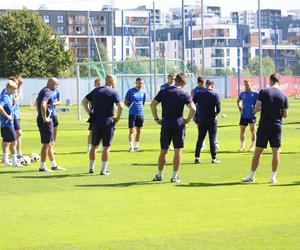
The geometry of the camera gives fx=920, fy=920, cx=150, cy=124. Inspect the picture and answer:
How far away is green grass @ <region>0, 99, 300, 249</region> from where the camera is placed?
10.7 metres

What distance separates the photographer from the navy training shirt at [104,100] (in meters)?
18.3

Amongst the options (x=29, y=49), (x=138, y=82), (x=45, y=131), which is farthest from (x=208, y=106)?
(x=29, y=49)

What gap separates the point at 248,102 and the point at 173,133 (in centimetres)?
771

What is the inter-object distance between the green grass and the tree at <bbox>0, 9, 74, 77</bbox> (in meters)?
57.1

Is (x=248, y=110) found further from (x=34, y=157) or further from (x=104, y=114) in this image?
(x=104, y=114)

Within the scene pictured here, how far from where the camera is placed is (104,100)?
18.3 metres

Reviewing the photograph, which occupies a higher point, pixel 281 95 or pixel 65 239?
pixel 281 95

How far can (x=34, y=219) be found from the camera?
1238 centimetres

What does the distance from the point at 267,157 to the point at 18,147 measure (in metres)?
5.91

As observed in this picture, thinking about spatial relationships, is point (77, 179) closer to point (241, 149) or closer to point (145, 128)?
Answer: point (241, 149)

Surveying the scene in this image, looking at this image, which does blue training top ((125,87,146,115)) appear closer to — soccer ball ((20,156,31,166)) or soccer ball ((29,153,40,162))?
soccer ball ((29,153,40,162))

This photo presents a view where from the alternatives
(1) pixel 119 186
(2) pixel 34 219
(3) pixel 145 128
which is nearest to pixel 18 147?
(1) pixel 119 186

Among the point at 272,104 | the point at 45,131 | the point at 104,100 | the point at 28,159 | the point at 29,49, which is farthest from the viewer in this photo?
the point at 29,49

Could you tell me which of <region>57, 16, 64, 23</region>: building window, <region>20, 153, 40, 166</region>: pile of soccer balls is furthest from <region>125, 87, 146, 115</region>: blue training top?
<region>57, 16, 64, 23</region>: building window
